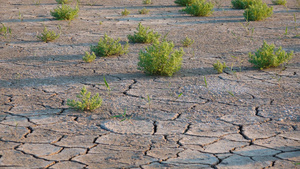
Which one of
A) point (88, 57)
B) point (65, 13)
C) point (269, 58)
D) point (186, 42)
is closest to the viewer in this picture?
point (269, 58)

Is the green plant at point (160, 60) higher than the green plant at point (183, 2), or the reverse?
the green plant at point (183, 2)

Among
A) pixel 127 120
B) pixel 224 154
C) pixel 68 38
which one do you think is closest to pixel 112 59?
pixel 68 38

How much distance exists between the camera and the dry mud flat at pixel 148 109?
3453mm

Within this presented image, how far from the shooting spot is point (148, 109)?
14.8 ft

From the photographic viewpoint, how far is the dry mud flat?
3.45 m

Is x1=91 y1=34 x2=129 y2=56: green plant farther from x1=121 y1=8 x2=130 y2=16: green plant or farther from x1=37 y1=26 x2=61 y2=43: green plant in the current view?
x1=121 y1=8 x2=130 y2=16: green plant

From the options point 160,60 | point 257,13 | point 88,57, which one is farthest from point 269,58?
point 257,13

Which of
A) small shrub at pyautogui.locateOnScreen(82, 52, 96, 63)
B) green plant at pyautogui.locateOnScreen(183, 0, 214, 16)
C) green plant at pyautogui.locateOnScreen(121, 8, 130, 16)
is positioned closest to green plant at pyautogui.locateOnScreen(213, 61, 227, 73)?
small shrub at pyautogui.locateOnScreen(82, 52, 96, 63)

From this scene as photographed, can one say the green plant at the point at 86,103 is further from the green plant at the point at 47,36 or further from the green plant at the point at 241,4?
the green plant at the point at 241,4

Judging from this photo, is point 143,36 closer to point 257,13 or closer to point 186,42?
point 186,42

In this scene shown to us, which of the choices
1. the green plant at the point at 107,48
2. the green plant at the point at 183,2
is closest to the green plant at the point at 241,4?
the green plant at the point at 183,2

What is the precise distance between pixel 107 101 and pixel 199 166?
1.77 m

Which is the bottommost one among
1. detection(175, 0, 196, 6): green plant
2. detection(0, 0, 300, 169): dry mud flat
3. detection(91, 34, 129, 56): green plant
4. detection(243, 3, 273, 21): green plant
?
detection(0, 0, 300, 169): dry mud flat

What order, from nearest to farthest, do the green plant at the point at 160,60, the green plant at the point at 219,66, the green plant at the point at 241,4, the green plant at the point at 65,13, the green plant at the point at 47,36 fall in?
1. the green plant at the point at 160,60
2. the green plant at the point at 219,66
3. the green plant at the point at 47,36
4. the green plant at the point at 65,13
5. the green plant at the point at 241,4
